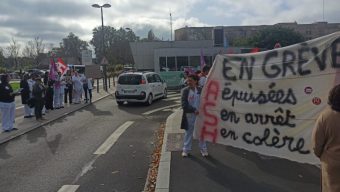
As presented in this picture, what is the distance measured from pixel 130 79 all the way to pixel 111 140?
9.96 m

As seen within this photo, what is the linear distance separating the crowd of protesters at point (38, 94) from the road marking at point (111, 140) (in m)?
3.47

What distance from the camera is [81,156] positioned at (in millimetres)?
9555

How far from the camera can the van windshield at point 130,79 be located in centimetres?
2119

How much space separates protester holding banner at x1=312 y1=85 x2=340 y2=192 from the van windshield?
17.3 meters

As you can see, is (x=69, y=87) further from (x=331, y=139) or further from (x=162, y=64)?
(x=331, y=139)

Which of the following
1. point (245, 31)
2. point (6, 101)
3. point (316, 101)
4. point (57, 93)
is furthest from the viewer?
point (245, 31)

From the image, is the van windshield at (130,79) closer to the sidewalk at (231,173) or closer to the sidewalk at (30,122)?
the sidewalk at (30,122)

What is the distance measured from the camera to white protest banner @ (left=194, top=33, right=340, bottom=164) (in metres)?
6.11

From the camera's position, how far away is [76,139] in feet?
38.8

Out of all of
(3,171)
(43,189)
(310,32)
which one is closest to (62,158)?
(3,171)

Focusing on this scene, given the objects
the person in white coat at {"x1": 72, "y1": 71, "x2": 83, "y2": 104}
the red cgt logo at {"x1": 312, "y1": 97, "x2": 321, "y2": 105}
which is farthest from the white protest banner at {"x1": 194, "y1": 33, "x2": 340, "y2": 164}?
the person in white coat at {"x1": 72, "y1": 71, "x2": 83, "y2": 104}

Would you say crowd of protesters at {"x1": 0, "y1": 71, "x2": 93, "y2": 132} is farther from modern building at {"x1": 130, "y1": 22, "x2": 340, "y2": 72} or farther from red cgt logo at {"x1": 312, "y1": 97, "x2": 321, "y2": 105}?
red cgt logo at {"x1": 312, "y1": 97, "x2": 321, "y2": 105}

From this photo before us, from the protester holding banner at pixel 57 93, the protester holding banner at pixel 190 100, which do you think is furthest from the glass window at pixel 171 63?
the protester holding banner at pixel 190 100

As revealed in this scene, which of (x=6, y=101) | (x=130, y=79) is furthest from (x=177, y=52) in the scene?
(x=6, y=101)
